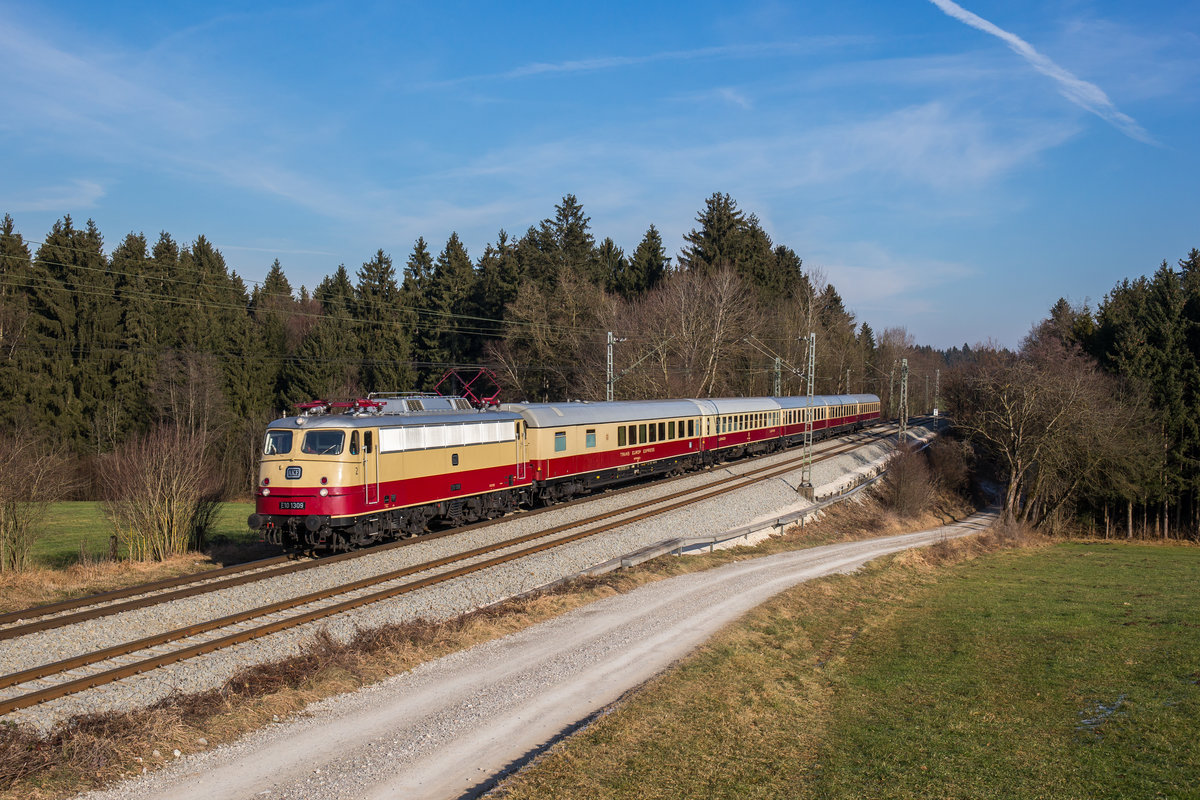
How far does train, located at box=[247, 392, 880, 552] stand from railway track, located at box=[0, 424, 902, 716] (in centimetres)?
89

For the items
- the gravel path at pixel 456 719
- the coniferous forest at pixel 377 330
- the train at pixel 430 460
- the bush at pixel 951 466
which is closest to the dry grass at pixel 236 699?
the gravel path at pixel 456 719

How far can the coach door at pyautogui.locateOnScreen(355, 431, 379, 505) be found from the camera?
65.7ft

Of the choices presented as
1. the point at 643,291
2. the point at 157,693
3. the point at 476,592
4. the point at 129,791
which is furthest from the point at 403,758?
the point at 643,291

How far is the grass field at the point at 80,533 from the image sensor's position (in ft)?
79.8

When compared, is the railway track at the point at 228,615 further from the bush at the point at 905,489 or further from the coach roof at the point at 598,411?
the bush at the point at 905,489

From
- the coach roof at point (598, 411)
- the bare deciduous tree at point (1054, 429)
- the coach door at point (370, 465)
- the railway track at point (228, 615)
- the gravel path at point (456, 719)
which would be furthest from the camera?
the bare deciduous tree at point (1054, 429)

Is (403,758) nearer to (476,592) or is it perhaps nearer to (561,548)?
(476,592)

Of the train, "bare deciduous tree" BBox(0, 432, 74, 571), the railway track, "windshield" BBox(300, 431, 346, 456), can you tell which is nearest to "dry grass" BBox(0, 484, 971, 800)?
the railway track

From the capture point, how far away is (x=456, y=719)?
408 inches

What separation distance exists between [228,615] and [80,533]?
2177cm

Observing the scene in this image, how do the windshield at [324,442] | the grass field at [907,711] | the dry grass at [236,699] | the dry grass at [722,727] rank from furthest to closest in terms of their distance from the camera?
the windshield at [324,442], the grass field at [907,711], the dry grass at [722,727], the dry grass at [236,699]

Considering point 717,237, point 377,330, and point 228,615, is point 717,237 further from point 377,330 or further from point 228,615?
point 228,615

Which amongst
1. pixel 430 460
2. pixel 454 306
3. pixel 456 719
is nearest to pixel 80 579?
pixel 430 460

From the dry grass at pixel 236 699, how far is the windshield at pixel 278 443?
10.9 feet
